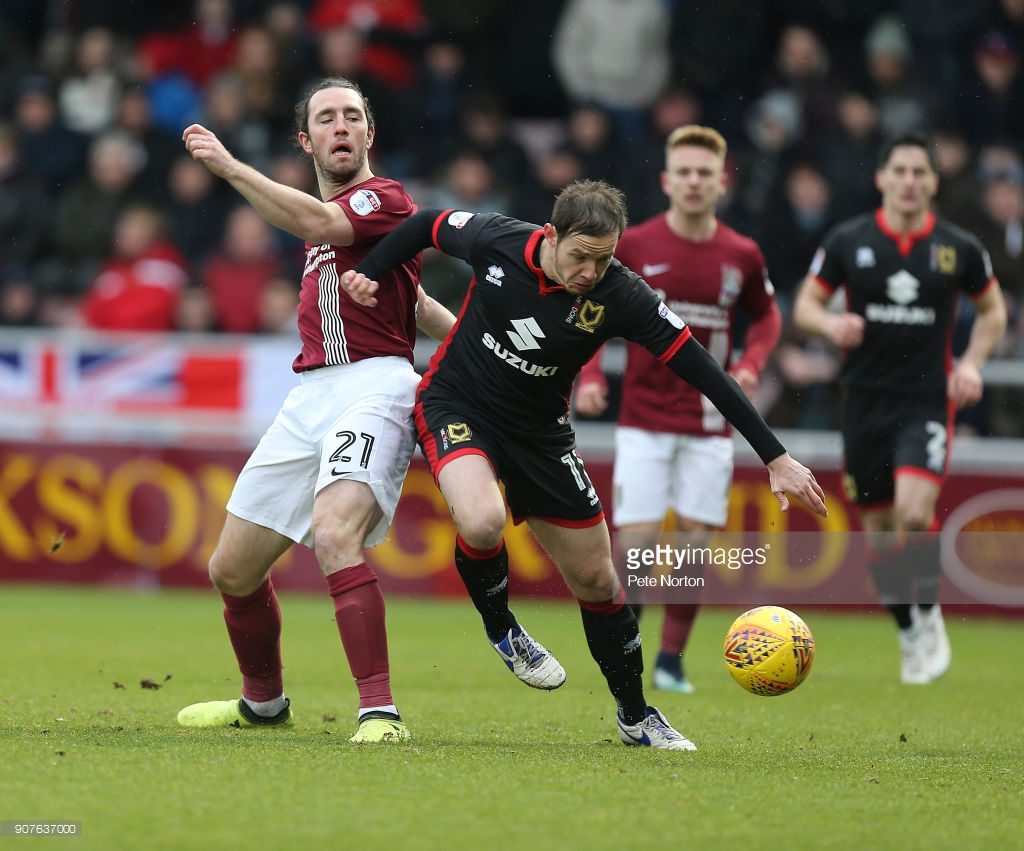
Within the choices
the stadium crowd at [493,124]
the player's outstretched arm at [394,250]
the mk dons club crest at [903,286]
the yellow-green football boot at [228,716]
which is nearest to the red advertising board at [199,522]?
the stadium crowd at [493,124]

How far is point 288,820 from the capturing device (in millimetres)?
4691

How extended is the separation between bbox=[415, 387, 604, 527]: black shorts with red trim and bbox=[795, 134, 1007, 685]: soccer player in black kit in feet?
11.1

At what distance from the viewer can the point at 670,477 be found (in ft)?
30.3

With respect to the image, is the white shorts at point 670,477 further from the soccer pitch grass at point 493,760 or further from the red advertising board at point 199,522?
the red advertising board at point 199,522

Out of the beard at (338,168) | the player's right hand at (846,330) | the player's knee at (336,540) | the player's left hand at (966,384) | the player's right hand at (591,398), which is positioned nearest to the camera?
the player's knee at (336,540)

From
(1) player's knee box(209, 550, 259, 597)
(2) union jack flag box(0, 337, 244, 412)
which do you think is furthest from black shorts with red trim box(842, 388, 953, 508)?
(2) union jack flag box(0, 337, 244, 412)

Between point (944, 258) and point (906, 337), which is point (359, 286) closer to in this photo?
point (906, 337)

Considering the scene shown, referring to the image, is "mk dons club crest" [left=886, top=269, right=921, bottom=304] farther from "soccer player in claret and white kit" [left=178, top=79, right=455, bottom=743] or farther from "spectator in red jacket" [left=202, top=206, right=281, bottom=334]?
"spectator in red jacket" [left=202, top=206, right=281, bottom=334]

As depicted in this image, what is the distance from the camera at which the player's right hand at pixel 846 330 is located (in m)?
8.85

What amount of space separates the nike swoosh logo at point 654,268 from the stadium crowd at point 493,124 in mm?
4123

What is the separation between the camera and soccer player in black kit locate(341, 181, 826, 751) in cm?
611

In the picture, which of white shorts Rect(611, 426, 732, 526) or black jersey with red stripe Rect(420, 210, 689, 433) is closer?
black jersey with red stripe Rect(420, 210, 689, 433)

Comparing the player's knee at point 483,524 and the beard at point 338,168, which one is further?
the beard at point 338,168

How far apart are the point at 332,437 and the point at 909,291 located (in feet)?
14.3
